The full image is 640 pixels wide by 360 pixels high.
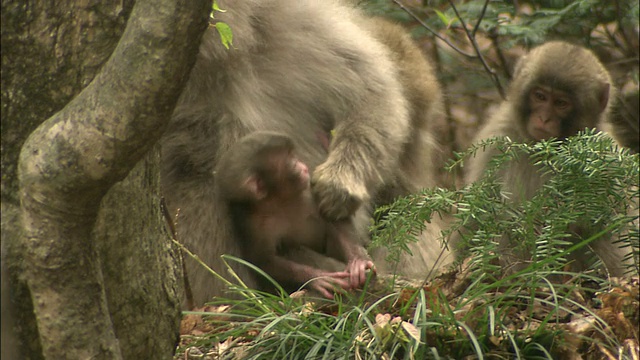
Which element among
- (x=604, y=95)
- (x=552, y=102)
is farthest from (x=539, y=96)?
(x=604, y=95)

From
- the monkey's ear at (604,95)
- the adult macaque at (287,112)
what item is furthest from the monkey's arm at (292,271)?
the monkey's ear at (604,95)

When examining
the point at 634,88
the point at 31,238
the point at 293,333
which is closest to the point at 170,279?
the point at 293,333

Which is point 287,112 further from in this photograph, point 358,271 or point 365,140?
point 358,271

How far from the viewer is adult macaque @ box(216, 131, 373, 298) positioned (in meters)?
3.78

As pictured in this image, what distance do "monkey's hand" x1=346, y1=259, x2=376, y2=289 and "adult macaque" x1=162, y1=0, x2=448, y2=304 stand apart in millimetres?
321

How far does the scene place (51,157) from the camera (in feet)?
7.49

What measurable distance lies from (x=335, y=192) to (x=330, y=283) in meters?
0.50

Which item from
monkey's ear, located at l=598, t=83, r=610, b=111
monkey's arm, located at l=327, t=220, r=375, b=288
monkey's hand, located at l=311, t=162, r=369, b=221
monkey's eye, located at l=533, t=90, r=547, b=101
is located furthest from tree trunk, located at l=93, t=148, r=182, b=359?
monkey's ear, located at l=598, t=83, r=610, b=111

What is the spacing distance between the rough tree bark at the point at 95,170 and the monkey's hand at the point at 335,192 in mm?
1164

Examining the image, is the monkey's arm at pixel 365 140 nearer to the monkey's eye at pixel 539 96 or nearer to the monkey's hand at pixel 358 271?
the monkey's hand at pixel 358 271

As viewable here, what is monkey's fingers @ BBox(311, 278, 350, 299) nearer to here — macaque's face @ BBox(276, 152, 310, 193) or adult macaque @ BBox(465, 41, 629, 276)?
macaque's face @ BBox(276, 152, 310, 193)

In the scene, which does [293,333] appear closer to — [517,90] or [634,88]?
[517,90]

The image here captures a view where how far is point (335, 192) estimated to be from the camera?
4.02 m

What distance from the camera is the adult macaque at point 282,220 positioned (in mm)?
3783
